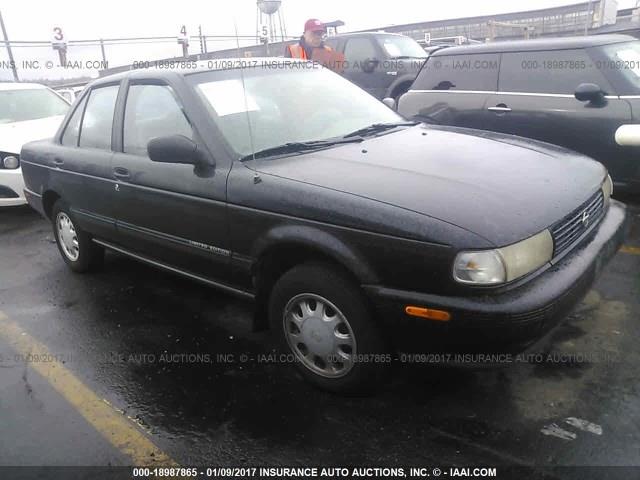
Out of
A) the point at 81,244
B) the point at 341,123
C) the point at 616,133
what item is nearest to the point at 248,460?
the point at 341,123

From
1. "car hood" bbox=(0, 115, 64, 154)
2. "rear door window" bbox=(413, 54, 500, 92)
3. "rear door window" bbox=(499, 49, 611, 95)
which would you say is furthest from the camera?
"car hood" bbox=(0, 115, 64, 154)

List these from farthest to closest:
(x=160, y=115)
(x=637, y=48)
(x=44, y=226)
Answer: (x=44, y=226) < (x=637, y=48) < (x=160, y=115)

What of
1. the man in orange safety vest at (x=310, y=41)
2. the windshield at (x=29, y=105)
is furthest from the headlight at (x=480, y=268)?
the windshield at (x=29, y=105)

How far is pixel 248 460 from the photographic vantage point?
93.0 inches

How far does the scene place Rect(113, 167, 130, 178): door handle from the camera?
353 centimetres

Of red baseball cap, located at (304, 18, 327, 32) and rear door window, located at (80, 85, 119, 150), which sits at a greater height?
red baseball cap, located at (304, 18, 327, 32)

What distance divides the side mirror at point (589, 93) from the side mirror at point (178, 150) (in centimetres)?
349

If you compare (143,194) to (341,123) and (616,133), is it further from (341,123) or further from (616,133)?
(616,133)

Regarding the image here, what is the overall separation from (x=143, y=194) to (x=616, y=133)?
12.6 ft

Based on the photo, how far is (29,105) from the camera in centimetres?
777

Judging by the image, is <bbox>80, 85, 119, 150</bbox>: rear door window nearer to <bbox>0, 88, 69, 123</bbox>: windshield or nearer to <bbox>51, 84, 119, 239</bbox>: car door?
<bbox>51, 84, 119, 239</bbox>: car door

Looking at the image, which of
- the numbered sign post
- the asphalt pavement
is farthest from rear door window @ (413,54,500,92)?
the numbered sign post

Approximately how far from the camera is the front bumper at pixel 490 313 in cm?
217

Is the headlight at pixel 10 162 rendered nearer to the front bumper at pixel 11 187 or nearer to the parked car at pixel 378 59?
the front bumper at pixel 11 187
